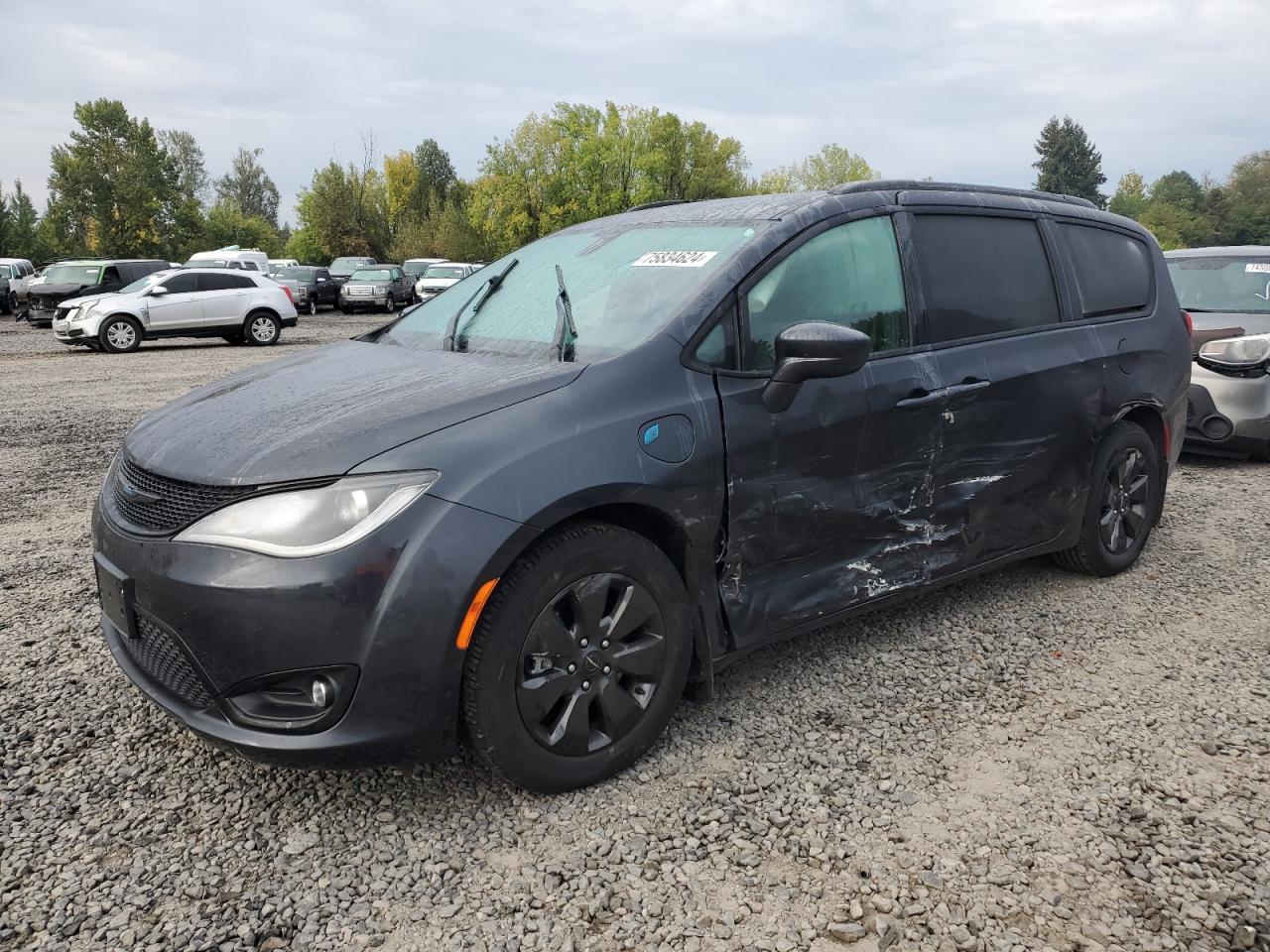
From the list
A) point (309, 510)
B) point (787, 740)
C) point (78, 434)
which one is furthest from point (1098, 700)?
point (78, 434)

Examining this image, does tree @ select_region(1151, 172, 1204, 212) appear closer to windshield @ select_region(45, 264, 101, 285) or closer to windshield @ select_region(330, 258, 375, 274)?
windshield @ select_region(330, 258, 375, 274)

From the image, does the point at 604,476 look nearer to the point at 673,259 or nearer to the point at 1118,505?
the point at 673,259

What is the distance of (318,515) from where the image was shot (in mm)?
2412

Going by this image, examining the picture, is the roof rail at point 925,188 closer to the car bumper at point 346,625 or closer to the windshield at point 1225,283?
the car bumper at point 346,625

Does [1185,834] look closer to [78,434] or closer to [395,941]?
[395,941]

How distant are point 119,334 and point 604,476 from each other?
18.0 meters

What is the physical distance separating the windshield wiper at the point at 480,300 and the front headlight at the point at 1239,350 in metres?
5.62

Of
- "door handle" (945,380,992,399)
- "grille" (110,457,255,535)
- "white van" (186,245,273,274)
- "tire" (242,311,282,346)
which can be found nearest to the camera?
"grille" (110,457,255,535)

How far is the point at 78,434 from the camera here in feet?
28.7

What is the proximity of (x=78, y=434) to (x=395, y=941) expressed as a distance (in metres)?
7.95

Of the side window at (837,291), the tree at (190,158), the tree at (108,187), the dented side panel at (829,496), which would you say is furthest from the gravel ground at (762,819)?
the tree at (190,158)

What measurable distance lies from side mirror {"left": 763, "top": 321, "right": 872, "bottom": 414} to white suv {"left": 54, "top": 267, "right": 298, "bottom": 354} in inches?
698

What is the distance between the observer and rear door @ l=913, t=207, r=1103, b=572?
3.68m

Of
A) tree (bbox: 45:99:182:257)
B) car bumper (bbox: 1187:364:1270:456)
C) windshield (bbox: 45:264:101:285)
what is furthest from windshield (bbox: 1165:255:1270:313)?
tree (bbox: 45:99:182:257)
